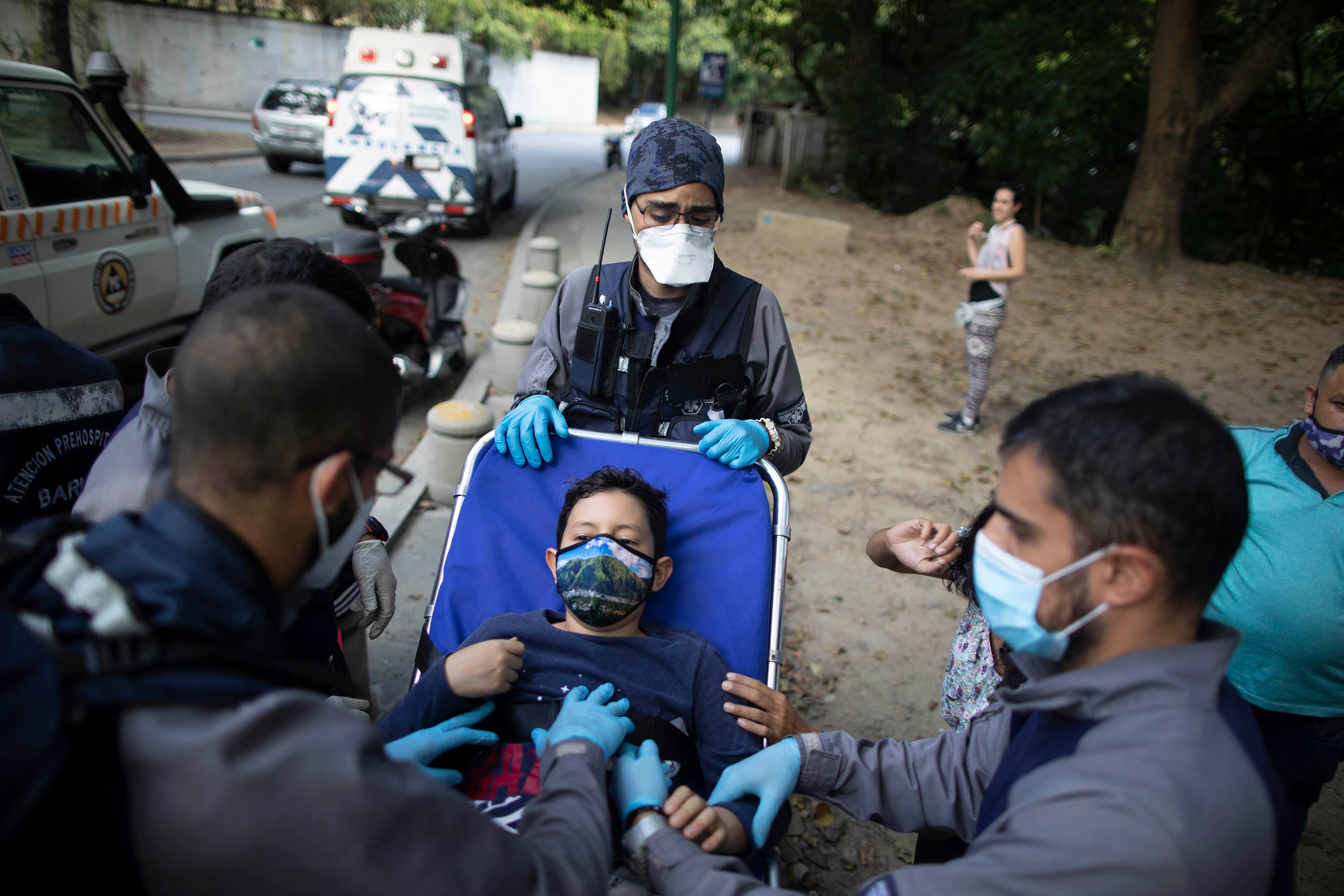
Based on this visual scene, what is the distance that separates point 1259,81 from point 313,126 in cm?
1610

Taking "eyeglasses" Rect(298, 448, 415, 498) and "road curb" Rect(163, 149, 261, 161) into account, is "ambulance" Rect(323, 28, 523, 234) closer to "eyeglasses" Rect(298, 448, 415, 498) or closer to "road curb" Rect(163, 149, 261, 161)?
"road curb" Rect(163, 149, 261, 161)

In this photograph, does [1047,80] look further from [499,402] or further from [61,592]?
[61,592]

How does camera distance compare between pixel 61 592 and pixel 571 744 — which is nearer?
pixel 61 592

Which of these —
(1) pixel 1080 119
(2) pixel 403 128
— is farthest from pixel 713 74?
(2) pixel 403 128

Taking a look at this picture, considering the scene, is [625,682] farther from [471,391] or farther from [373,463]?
[471,391]

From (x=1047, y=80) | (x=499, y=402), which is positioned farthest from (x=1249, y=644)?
(x=1047, y=80)

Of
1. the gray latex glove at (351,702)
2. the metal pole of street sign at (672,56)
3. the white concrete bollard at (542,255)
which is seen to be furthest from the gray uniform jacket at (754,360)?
the metal pole of street sign at (672,56)

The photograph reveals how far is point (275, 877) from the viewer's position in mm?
1017

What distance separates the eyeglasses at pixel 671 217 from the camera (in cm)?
275

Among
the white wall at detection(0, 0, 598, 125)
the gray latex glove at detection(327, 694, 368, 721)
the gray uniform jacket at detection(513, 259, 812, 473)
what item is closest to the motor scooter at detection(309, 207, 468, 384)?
the gray uniform jacket at detection(513, 259, 812, 473)

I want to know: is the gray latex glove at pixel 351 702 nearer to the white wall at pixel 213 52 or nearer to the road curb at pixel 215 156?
the road curb at pixel 215 156

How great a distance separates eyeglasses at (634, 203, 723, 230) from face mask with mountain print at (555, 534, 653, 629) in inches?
46.0

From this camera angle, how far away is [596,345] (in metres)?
2.76

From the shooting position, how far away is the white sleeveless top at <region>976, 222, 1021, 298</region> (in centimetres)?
618
